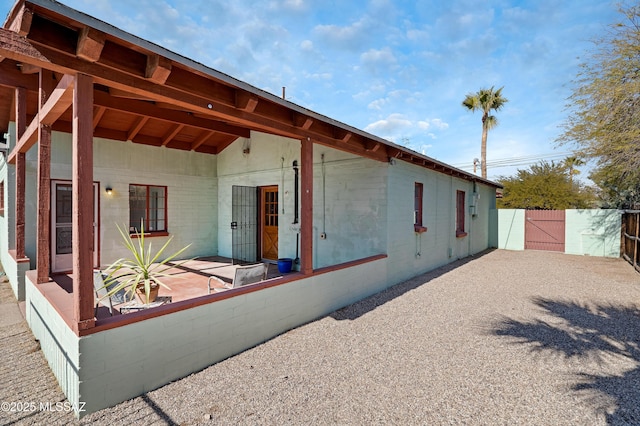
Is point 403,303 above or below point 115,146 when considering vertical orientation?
below

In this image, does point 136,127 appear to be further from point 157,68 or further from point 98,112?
point 157,68

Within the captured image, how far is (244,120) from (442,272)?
645cm

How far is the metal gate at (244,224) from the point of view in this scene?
8.27 m

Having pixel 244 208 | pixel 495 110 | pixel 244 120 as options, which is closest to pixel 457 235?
pixel 244 208

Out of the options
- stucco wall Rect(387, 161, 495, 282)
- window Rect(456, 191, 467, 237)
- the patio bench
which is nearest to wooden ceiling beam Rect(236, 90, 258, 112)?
the patio bench

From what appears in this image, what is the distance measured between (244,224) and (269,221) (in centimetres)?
67

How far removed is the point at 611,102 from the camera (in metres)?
7.43

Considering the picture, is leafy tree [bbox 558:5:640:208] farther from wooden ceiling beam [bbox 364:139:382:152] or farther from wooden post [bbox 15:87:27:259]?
wooden post [bbox 15:87:27:259]

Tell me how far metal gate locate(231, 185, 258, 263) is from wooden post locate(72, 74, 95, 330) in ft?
18.9

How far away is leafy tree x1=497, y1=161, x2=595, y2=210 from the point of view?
629 inches

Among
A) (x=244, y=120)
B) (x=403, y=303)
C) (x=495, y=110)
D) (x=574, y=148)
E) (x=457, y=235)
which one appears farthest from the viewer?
(x=495, y=110)

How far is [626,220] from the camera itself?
10.1 meters

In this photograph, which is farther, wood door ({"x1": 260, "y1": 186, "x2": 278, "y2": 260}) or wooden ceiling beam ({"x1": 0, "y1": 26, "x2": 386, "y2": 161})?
wood door ({"x1": 260, "y1": 186, "x2": 278, "y2": 260})

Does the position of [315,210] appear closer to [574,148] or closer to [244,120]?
[244,120]
